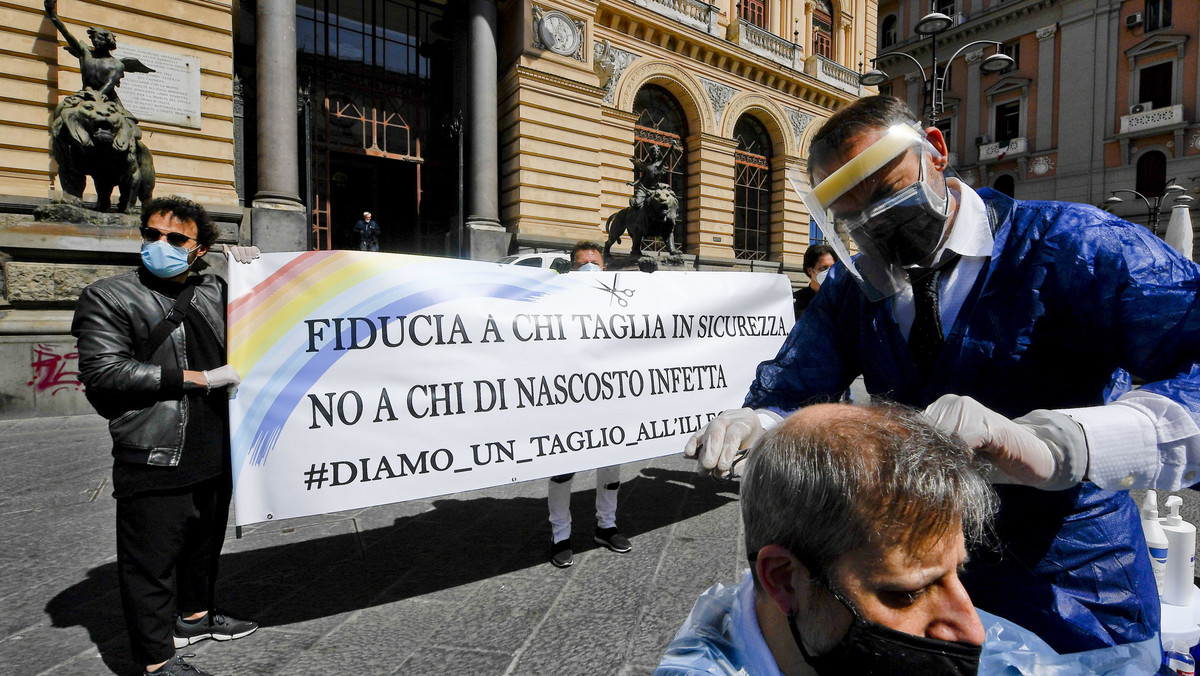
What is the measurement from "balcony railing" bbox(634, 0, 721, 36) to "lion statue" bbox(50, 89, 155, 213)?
13077 millimetres

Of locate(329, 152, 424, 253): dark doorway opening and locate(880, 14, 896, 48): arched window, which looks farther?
locate(880, 14, 896, 48): arched window

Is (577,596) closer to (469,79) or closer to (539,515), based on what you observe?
(539,515)

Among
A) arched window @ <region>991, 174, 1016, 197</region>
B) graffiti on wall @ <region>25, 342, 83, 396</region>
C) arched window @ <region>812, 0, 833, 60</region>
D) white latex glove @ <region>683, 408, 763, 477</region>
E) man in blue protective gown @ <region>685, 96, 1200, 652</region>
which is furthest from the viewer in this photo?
arched window @ <region>991, 174, 1016, 197</region>

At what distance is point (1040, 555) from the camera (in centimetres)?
116

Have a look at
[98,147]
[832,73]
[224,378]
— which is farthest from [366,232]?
[832,73]

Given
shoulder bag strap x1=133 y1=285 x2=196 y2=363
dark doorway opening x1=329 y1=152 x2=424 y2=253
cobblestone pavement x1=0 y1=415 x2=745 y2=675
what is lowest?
cobblestone pavement x1=0 y1=415 x2=745 y2=675

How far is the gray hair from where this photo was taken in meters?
0.89

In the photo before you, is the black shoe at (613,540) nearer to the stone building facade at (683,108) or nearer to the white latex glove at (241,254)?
the white latex glove at (241,254)

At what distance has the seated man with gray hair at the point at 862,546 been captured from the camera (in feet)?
2.91

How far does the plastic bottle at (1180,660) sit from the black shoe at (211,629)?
10.5ft

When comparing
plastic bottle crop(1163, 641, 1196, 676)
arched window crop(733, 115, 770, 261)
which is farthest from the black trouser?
arched window crop(733, 115, 770, 261)

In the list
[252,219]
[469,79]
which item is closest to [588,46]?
[469,79]

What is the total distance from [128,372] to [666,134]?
17556mm

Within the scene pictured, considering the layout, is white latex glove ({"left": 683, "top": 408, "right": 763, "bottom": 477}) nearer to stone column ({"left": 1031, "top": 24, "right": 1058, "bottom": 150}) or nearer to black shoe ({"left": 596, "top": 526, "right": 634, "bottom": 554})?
black shoe ({"left": 596, "top": 526, "right": 634, "bottom": 554})
